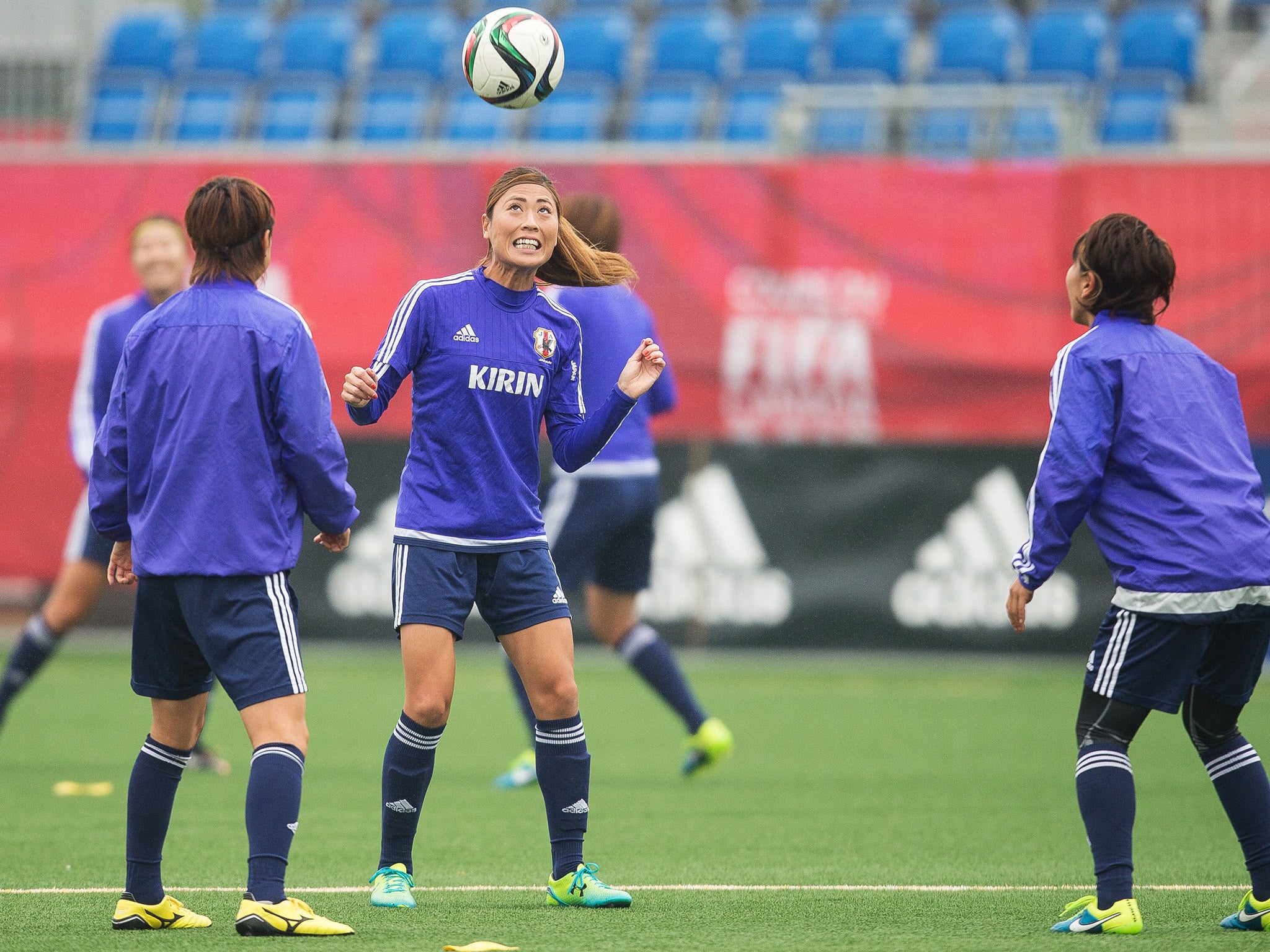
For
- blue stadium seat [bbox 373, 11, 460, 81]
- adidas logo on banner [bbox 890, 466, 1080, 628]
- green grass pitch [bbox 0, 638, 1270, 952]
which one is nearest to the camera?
green grass pitch [bbox 0, 638, 1270, 952]

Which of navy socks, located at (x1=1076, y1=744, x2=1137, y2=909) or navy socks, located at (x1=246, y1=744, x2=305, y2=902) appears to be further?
navy socks, located at (x1=1076, y1=744, x2=1137, y2=909)

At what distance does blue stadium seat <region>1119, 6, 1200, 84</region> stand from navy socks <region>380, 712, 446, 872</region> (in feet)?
38.3

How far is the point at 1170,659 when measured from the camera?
423 centimetres

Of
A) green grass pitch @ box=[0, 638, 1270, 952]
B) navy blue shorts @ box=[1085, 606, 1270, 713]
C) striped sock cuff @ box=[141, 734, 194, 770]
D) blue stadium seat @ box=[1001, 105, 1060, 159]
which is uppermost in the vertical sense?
blue stadium seat @ box=[1001, 105, 1060, 159]

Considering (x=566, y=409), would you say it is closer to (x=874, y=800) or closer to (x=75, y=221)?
(x=874, y=800)

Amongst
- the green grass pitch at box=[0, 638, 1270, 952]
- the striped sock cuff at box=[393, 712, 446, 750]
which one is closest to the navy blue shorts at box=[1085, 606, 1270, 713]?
the green grass pitch at box=[0, 638, 1270, 952]

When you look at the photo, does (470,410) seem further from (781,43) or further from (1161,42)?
(1161,42)

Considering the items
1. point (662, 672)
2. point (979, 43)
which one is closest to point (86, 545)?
point (662, 672)

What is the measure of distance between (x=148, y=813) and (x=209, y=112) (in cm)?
1221

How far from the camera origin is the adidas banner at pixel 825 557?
38.4 feet

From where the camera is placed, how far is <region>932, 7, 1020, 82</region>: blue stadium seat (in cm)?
1467

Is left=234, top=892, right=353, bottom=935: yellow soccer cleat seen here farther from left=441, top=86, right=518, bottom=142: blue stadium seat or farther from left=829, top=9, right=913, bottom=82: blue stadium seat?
left=829, top=9, right=913, bottom=82: blue stadium seat

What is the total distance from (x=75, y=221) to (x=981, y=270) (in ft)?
24.7

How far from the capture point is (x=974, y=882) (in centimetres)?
508
